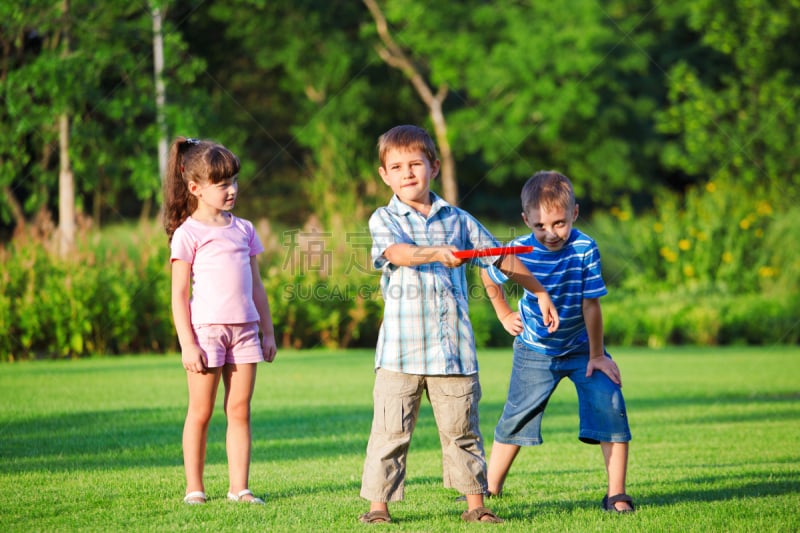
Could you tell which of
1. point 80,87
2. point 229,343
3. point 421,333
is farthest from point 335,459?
point 80,87

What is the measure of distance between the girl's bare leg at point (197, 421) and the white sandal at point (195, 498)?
22 mm

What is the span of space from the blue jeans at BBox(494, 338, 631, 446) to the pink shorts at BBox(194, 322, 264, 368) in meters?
1.22

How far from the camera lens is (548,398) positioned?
4.38 metres

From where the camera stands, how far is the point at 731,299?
16156 mm

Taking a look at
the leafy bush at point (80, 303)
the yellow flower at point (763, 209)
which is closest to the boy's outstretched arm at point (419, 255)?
the leafy bush at point (80, 303)

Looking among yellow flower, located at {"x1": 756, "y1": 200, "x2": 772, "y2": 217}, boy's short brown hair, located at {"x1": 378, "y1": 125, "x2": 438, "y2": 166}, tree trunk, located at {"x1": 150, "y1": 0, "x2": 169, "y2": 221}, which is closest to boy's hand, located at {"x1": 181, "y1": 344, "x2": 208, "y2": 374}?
boy's short brown hair, located at {"x1": 378, "y1": 125, "x2": 438, "y2": 166}

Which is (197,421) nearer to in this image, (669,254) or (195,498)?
(195,498)

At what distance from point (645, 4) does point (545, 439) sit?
92.8 feet

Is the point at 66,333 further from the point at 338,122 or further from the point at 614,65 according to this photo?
the point at 614,65

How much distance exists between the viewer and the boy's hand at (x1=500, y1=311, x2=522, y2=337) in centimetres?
416

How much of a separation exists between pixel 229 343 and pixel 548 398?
1.51m

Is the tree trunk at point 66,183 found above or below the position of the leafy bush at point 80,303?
above

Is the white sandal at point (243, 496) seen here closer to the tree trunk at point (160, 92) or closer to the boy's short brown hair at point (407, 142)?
the boy's short brown hair at point (407, 142)

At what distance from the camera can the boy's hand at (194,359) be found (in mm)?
4109
